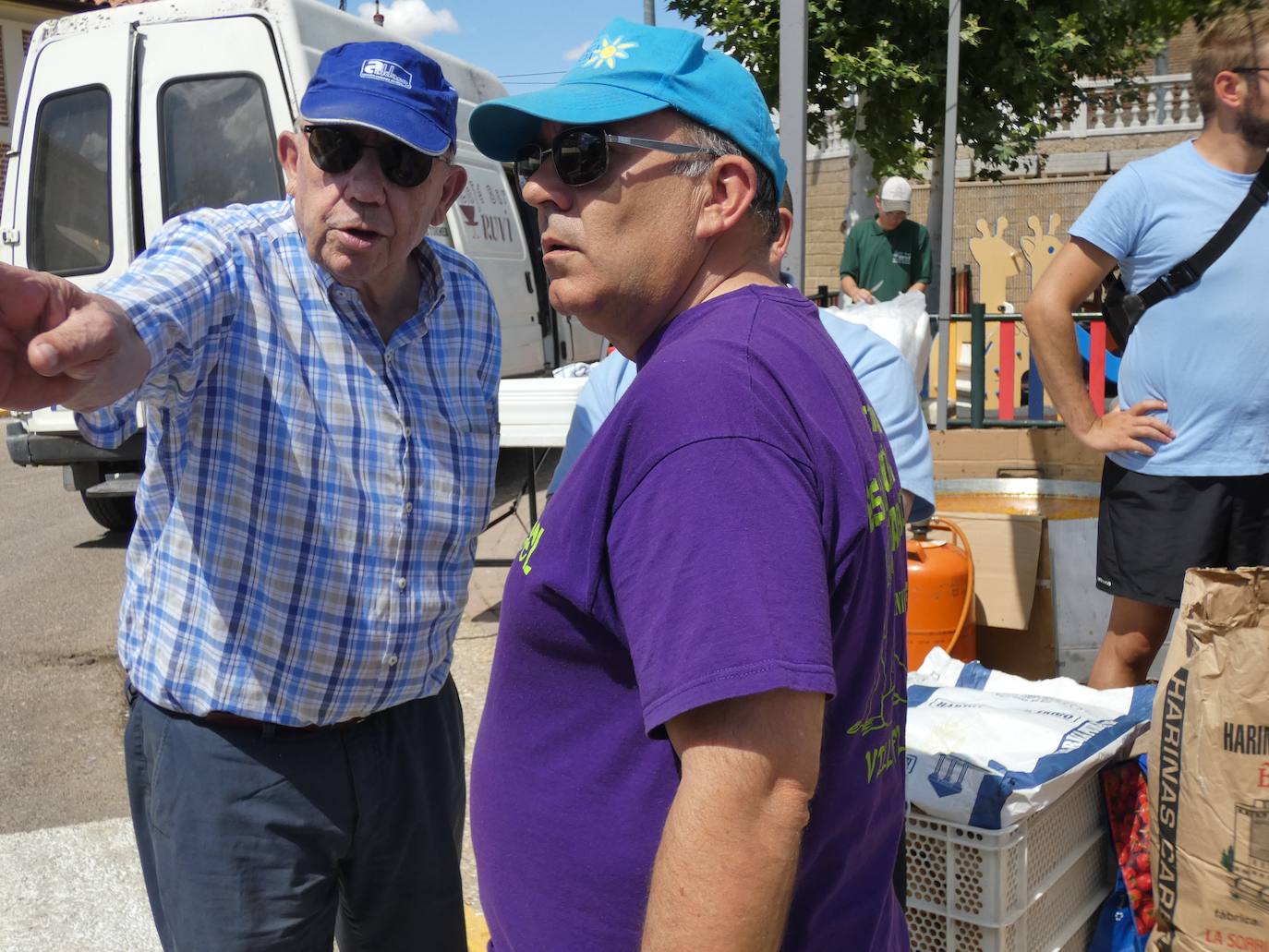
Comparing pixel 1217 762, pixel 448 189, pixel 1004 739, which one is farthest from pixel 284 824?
pixel 1217 762

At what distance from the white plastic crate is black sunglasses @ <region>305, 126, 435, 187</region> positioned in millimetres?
1602

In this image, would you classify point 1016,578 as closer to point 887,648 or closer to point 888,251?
point 887,648

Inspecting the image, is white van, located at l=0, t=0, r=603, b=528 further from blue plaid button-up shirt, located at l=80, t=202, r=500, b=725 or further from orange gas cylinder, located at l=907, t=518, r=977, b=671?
blue plaid button-up shirt, located at l=80, t=202, r=500, b=725

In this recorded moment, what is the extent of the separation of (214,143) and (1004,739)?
6.38 meters

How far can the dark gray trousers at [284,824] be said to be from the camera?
1.96 metres

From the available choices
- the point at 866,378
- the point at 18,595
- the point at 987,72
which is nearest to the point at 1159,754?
the point at 866,378

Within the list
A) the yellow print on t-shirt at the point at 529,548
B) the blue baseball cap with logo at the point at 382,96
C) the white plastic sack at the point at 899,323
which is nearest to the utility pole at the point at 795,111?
the white plastic sack at the point at 899,323

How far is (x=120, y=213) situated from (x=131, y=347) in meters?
6.40

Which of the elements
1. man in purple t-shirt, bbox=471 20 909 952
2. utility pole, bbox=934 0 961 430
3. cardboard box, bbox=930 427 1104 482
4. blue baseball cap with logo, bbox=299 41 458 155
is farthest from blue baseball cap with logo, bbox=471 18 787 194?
utility pole, bbox=934 0 961 430

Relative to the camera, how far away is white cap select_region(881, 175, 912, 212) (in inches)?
363

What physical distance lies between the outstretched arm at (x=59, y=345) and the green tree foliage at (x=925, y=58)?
12.3m

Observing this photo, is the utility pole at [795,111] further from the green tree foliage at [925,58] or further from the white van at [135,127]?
the green tree foliage at [925,58]

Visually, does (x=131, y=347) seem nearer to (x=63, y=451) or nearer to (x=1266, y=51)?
(x=1266, y=51)

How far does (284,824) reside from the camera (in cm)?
198
